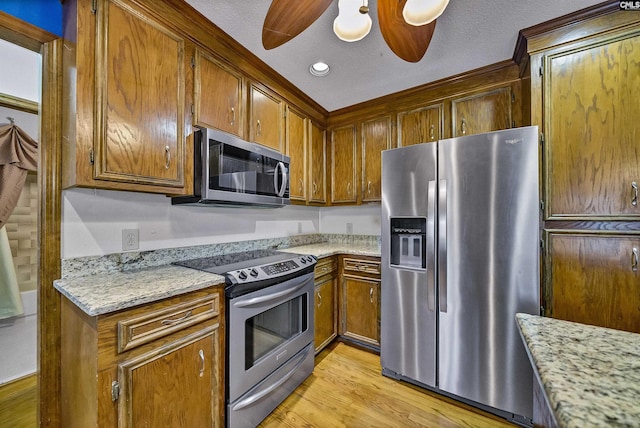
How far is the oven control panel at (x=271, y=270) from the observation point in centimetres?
147

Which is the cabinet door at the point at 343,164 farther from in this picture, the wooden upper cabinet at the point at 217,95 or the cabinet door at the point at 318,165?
the wooden upper cabinet at the point at 217,95

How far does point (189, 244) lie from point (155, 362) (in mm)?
924

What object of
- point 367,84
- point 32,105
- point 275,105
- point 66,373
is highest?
point 367,84

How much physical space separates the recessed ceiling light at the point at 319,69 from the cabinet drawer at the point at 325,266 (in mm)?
1616

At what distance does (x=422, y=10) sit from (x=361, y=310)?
2.23 meters

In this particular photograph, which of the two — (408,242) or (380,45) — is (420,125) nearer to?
(380,45)

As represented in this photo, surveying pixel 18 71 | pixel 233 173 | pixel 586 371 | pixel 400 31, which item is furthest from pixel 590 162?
pixel 18 71

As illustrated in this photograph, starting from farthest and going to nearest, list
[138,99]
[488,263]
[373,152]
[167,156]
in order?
[373,152] < [488,263] < [167,156] < [138,99]

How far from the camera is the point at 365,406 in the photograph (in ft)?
5.76

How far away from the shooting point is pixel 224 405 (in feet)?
4.65

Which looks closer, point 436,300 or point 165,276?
point 165,276

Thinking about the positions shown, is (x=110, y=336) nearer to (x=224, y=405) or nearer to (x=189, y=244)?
(x=224, y=405)

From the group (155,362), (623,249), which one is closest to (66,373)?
(155,362)

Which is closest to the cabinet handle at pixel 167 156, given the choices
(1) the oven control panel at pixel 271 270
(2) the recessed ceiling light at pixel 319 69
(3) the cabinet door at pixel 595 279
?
(1) the oven control panel at pixel 271 270
